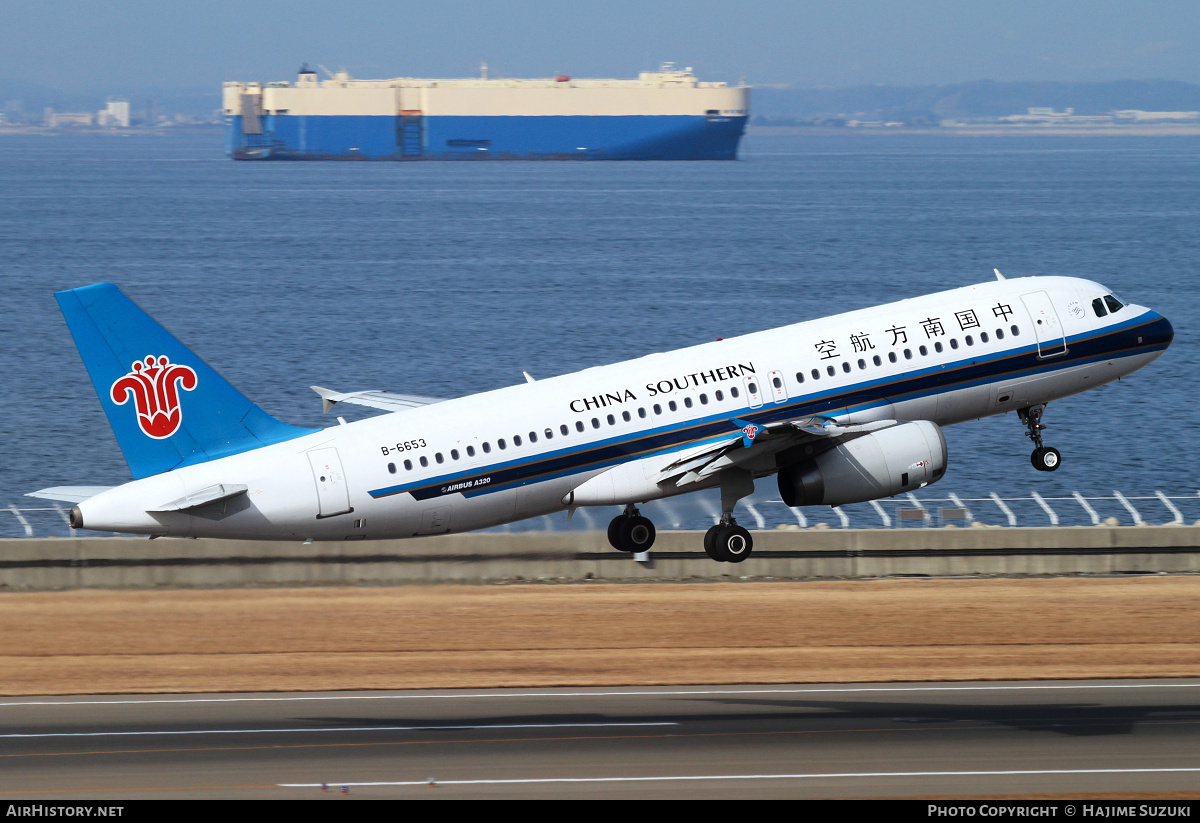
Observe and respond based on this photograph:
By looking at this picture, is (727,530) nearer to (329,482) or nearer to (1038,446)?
(1038,446)

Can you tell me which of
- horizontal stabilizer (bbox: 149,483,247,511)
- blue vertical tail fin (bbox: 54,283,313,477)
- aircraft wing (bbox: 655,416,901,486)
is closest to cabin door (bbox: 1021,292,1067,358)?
aircraft wing (bbox: 655,416,901,486)

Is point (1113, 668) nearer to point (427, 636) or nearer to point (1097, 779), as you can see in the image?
point (1097, 779)

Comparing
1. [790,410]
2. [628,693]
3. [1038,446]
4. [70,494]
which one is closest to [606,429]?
[790,410]

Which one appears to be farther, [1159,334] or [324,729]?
[1159,334]

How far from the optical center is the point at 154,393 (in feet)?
142

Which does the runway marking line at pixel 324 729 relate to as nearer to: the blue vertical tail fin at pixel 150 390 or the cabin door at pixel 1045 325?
the blue vertical tail fin at pixel 150 390

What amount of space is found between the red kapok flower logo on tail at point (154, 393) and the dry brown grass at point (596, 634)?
34.9 feet

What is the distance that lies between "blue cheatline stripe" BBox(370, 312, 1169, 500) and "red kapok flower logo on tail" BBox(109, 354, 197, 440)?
20.2ft

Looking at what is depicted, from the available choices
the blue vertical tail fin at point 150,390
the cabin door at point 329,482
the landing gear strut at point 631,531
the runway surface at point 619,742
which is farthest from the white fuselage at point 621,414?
the runway surface at point 619,742

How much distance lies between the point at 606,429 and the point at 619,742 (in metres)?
9.43

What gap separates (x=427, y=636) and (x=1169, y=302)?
13144cm
